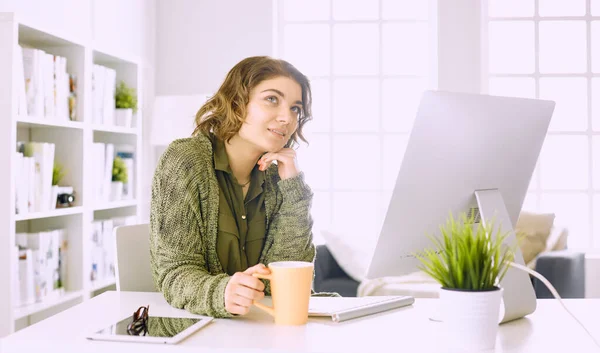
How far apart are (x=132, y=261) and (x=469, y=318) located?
1025 mm

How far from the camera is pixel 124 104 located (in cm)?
350

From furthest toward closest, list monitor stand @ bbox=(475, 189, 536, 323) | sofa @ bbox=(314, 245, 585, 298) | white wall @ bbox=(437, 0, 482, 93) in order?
white wall @ bbox=(437, 0, 482, 93) → sofa @ bbox=(314, 245, 585, 298) → monitor stand @ bbox=(475, 189, 536, 323)

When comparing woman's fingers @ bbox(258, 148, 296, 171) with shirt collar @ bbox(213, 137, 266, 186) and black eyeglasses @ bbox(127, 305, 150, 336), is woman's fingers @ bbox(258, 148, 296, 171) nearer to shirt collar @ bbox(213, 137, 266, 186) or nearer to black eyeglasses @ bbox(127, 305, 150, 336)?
shirt collar @ bbox(213, 137, 266, 186)

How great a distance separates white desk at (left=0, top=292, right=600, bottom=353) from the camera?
3.16ft

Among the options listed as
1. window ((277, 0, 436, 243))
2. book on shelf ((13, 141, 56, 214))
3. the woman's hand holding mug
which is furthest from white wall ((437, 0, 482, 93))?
the woman's hand holding mug

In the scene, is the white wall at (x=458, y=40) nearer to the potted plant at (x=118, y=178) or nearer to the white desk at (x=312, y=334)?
the potted plant at (x=118, y=178)

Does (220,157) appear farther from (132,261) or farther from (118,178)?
(118,178)

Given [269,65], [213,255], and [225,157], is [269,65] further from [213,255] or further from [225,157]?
[213,255]

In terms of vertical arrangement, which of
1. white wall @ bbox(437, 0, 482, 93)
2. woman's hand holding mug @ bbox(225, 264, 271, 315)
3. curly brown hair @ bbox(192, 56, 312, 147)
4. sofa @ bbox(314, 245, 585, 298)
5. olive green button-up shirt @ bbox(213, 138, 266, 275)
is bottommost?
sofa @ bbox(314, 245, 585, 298)

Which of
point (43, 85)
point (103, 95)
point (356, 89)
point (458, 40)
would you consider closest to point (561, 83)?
point (458, 40)

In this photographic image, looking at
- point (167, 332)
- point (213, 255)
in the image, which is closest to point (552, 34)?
point (213, 255)

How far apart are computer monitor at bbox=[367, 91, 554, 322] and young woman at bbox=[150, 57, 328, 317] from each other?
0.40 meters

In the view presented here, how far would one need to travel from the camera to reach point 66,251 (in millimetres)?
2973

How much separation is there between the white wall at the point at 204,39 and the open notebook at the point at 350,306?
3.34 m
